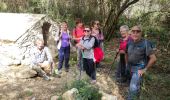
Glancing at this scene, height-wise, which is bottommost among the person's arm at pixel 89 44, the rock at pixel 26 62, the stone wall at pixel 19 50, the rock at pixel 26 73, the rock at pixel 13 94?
the rock at pixel 13 94

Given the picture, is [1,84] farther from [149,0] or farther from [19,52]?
[149,0]

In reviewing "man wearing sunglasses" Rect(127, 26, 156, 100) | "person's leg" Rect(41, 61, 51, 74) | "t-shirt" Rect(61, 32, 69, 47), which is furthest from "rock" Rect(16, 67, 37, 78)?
"man wearing sunglasses" Rect(127, 26, 156, 100)

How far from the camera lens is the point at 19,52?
966cm

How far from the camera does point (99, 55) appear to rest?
26.8 feet

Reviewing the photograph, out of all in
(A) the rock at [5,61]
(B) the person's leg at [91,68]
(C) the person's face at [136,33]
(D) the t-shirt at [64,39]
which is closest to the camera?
(C) the person's face at [136,33]

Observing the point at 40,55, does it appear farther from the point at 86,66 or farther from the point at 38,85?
the point at 86,66

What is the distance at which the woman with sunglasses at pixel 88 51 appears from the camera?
7871 mm

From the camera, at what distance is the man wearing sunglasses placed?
6238mm

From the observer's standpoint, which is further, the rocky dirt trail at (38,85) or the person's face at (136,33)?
the rocky dirt trail at (38,85)

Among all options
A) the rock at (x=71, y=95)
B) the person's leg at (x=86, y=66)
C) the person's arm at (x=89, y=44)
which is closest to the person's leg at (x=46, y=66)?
the person's leg at (x=86, y=66)

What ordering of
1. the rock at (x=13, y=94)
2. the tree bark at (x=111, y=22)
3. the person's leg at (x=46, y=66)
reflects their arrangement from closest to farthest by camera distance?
the rock at (x=13, y=94)
the person's leg at (x=46, y=66)
the tree bark at (x=111, y=22)

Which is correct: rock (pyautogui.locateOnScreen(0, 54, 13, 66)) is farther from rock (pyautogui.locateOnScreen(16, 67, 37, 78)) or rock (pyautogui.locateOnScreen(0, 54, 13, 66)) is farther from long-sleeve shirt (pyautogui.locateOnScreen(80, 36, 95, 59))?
long-sleeve shirt (pyautogui.locateOnScreen(80, 36, 95, 59))

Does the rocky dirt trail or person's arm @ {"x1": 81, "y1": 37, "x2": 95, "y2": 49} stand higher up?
person's arm @ {"x1": 81, "y1": 37, "x2": 95, "y2": 49}

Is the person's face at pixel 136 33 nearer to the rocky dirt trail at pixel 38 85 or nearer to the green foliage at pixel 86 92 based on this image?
the green foliage at pixel 86 92
